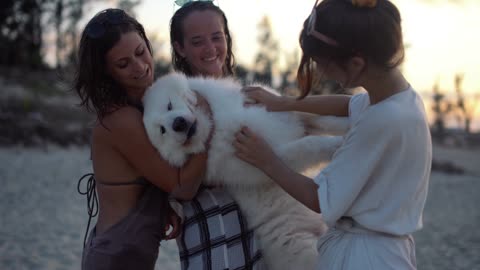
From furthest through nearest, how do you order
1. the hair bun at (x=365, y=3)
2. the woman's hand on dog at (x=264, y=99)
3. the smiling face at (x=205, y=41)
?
the smiling face at (x=205, y=41)
the woman's hand on dog at (x=264, y=99)
the hair bun at (x=365, y=3)

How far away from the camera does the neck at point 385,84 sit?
1693mm

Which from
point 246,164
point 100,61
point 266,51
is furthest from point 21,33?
point 246,164

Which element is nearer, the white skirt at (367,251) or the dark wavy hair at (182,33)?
the white skirt at (367,251)

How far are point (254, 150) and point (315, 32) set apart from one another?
636 mm

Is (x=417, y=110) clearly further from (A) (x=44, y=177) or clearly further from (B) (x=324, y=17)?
(A) (x=44, y=177)

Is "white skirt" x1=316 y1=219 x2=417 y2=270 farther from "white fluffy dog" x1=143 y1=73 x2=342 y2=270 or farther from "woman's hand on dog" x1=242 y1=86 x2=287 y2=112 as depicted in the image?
"woman's hand on dog" x1=242 y1=86 x2=287 y2=112

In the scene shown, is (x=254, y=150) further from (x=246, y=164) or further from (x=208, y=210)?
(x=208, y=210)

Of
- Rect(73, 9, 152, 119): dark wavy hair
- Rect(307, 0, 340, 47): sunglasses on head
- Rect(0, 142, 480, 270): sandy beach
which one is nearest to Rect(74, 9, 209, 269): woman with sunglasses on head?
Rect(73, 9, 152, 119): dark wavy hair

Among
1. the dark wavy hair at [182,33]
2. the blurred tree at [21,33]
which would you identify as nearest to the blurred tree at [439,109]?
the blurred tree at [21,33]

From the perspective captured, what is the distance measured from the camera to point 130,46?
223cm

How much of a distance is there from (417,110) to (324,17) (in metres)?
0.44

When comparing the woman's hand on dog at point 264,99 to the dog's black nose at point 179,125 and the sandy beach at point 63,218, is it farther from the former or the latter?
the sandy beach at point 63,218

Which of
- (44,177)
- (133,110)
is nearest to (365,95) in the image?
(133,110)

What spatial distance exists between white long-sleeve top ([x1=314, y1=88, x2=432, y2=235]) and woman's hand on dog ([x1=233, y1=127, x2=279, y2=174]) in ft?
1.11
